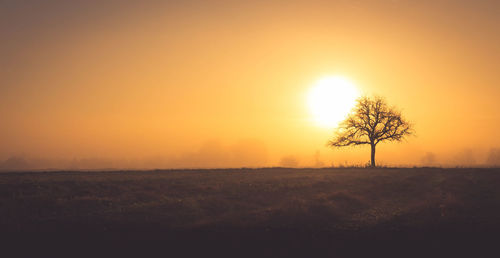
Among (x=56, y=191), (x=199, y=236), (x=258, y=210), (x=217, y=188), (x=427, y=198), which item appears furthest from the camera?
(x=217, y=188)

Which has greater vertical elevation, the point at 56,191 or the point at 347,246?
the point at 56,191

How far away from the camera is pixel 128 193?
2448 centimetres

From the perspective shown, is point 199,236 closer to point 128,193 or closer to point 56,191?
point 128,193

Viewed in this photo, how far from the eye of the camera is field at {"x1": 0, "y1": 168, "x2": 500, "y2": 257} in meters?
14.0

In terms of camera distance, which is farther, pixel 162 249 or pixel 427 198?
pixel 427 198

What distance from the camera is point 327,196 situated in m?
22.7

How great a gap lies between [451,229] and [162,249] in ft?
45.5

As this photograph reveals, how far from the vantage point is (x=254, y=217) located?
60.2 ft

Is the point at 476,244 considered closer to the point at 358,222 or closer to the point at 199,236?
the point at 358,222

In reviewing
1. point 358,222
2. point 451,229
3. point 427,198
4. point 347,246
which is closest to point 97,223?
point 347,246

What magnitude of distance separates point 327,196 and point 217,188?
8.72 metres

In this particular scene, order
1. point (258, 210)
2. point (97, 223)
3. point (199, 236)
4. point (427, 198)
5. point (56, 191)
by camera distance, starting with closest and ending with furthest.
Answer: point (199, 236) → point (97, 223) → point (258, 210) → point (427, 198) → point (56, 191)

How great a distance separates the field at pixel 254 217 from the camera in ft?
45.9

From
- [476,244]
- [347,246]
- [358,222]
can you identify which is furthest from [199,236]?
[476,244]
